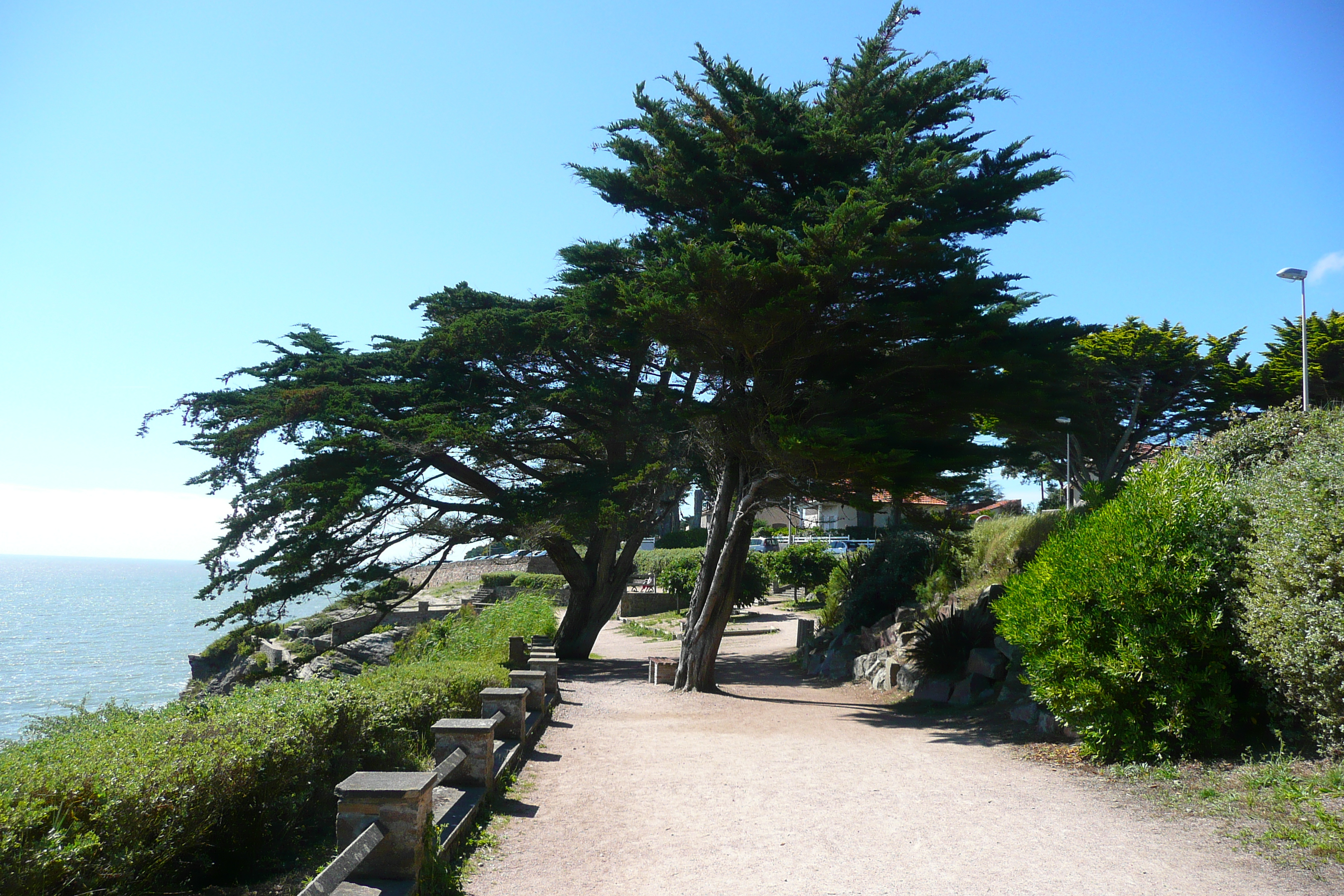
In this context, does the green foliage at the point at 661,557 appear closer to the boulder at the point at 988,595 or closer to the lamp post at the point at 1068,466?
the lamp post at the point at 1068,466

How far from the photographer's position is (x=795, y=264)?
10938 millimetres

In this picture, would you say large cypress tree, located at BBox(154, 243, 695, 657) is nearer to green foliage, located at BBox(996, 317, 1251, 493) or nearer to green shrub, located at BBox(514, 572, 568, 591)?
green shrub, located at BBox(514, 572, 568, 591)

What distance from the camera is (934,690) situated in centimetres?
1228

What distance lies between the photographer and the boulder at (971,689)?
11.5m

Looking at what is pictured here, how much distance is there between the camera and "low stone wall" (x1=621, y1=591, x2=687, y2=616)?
3083 cm

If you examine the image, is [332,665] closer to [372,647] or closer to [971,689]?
[372,647]

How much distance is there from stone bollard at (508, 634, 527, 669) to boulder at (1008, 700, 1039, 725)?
6.54 meters

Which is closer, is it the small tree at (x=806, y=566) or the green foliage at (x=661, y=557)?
the small tree at (x=806, y=566)

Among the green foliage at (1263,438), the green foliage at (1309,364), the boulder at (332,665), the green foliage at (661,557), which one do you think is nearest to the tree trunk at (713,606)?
the green foliage at (1263,438)

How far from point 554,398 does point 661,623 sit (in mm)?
12704

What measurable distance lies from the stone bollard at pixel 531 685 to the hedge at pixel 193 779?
88.8 inches

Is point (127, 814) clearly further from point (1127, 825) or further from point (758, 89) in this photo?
point (758, 89)

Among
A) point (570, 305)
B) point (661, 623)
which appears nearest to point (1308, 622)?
point (570, 305)

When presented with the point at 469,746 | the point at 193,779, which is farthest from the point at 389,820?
the point at 469,746
